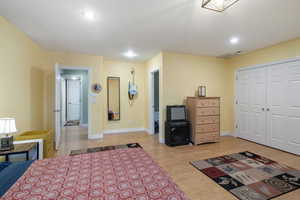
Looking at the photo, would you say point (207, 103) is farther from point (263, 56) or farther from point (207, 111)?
point (263, 56)

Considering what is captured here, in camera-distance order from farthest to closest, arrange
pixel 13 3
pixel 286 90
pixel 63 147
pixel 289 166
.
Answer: pixel 63 147
pixel 286 90
pixel 289 166
pixel 13 3

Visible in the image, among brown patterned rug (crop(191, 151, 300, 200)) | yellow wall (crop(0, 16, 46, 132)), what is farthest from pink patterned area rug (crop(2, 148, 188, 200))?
yellow wall (crop(0, 16, 46, 132))

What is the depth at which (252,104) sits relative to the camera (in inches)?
152

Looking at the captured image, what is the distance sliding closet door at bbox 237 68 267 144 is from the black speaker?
1804mm

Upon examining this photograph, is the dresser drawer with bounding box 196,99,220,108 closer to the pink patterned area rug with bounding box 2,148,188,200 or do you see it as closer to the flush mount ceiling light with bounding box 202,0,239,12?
the flush mount ceiling light with bounding box 202,0,239,12

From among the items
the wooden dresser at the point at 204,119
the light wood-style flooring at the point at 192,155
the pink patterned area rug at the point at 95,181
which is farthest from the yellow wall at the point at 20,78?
the wooden dresser at the point at 204,119

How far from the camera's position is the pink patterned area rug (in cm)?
98

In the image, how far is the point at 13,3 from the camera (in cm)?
185

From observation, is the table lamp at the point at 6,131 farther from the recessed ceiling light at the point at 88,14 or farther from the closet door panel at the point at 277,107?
the closet door panel at the point at 277,107

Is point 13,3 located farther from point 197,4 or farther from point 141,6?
point 197,4

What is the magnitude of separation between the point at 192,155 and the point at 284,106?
2.43 m

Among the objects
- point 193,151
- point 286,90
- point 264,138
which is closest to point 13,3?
point 193,151

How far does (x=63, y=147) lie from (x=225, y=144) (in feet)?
13.8

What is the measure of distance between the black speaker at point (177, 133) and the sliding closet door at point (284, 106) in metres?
2.05
